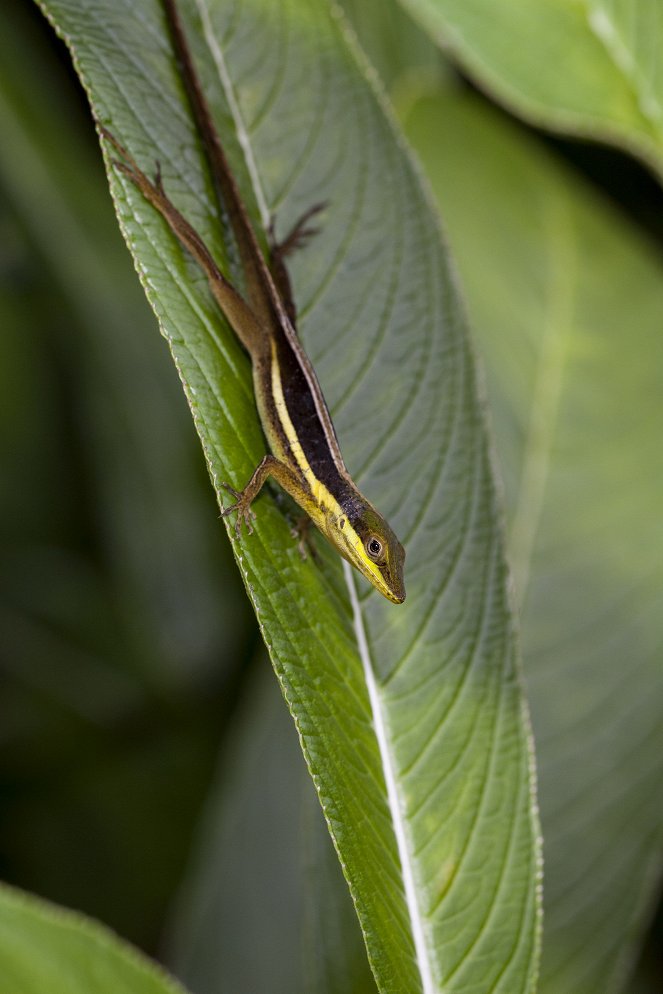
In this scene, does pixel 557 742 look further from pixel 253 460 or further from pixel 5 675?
pixel 5 675

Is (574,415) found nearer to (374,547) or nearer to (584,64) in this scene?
(584,64)

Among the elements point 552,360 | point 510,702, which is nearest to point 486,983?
point 510,702

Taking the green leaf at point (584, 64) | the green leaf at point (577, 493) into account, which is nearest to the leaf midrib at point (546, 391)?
the green leaf at point (577, 493)

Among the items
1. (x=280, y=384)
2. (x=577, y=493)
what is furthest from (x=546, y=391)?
(x=280, y=384)

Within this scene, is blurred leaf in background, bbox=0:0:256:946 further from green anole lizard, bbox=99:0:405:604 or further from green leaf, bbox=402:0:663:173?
green leaf, bbox=402:0:663:173

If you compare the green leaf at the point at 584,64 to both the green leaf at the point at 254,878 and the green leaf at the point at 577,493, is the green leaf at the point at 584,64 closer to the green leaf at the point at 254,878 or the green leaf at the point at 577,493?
the green leaf at the point at 577,493

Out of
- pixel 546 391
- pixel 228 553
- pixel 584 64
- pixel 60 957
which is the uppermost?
pixel 584 64

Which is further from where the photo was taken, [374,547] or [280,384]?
[280,384]

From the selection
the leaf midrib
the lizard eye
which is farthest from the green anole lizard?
the leaf midrib
